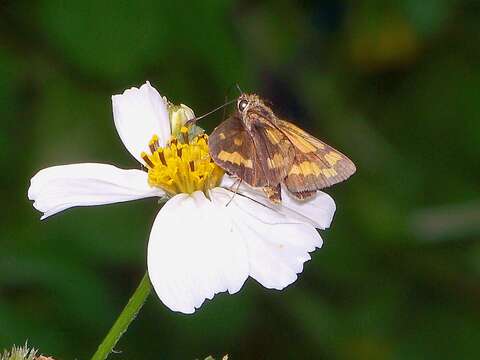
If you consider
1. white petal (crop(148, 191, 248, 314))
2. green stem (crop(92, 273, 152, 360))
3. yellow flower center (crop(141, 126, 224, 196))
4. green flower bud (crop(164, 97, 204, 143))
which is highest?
green flower bud (crop(164, 97, 204, 143))

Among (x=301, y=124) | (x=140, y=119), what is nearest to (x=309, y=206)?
(x=140, y=119)

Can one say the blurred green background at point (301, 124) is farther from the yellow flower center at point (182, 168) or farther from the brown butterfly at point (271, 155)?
the brown butterfly at point (271, 155)

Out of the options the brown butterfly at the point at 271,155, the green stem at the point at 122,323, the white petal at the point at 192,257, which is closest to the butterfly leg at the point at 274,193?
the brown butterfly at the point at 271,155

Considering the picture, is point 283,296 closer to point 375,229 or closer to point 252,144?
point 375,229

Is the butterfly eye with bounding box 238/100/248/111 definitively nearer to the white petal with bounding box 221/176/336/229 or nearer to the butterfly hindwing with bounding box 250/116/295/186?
the butterfly hindwing with bounding box 250/116/295/186

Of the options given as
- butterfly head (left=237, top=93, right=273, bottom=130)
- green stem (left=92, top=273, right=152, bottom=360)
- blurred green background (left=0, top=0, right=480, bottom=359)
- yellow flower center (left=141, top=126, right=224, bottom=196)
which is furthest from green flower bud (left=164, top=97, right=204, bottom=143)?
blurred green background (left=0, top=0, right=480, bottom=359)

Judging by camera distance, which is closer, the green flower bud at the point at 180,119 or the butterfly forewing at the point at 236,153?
the butterfly forewing at the point at 236,153
